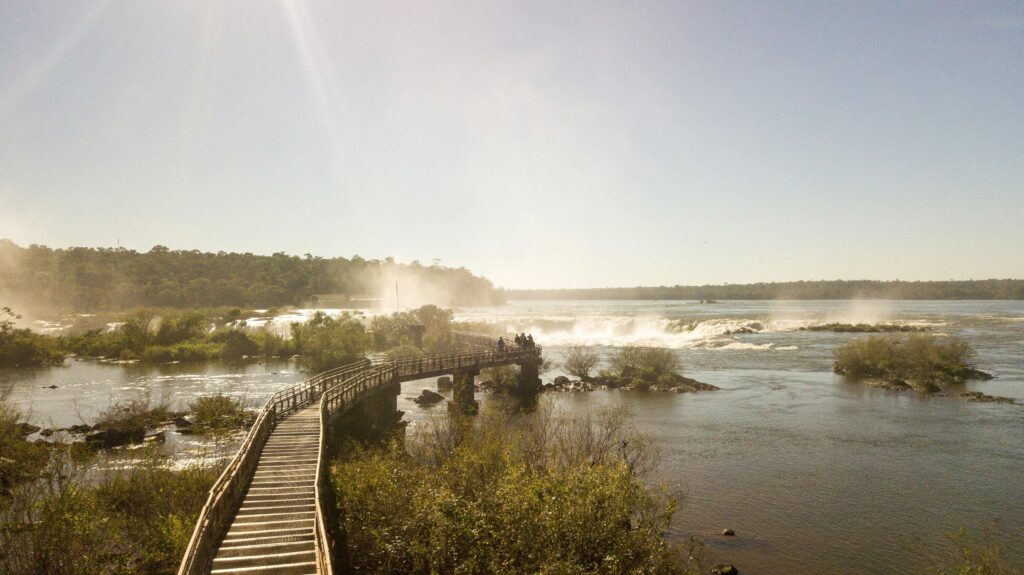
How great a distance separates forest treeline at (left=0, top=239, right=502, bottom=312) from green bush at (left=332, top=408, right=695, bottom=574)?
13881 cm

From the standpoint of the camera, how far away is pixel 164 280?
149875 millimetres

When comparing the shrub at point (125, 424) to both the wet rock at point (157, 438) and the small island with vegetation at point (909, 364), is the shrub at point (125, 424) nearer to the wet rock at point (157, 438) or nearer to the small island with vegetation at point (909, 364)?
the wet rock at point (157, 438)

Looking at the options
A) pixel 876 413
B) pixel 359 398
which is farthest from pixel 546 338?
pixel 359 398

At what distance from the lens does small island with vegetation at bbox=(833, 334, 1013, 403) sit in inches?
2124

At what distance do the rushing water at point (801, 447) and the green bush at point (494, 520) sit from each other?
6.19 m

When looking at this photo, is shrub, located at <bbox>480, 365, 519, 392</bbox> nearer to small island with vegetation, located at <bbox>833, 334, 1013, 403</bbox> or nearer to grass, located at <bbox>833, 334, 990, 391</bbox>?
small island with vegetation, located at <bbox>833, 334, 1013, 403</bbox>

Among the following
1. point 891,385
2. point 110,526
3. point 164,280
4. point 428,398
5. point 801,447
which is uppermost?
point 164,280

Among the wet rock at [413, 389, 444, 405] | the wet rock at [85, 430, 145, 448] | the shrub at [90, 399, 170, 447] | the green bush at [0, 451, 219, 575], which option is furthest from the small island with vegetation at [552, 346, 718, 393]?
the green bush at [0, 451, 219, 575]

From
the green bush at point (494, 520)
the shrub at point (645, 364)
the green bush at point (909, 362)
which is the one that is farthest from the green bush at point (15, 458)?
the green bush at point (909, 362)

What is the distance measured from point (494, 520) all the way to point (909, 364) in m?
56.8

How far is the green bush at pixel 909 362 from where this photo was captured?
5475 cm

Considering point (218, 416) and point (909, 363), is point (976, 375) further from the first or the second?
point (218, 416)

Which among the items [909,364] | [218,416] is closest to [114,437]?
[218,416]

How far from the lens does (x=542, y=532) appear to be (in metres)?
15.8
